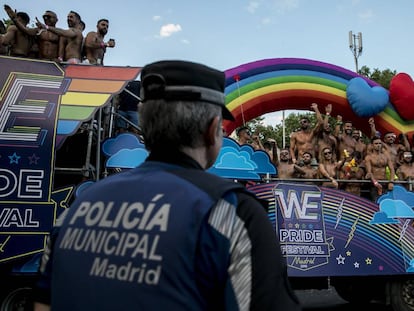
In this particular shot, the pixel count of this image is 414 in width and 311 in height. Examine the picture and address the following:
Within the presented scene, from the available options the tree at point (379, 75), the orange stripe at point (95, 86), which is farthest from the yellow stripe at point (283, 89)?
the tree at point (379, 75)

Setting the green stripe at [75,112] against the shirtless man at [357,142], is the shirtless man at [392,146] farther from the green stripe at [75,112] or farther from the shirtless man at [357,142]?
the green stripe at [75,112]

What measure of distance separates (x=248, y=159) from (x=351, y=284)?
295cm

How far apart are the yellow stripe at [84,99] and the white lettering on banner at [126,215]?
12.9 ft

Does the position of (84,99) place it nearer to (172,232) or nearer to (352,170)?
(172,232)

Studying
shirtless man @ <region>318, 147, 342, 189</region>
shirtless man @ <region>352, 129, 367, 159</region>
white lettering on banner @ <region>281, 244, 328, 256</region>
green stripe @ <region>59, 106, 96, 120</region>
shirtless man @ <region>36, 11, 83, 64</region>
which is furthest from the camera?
shirtless man @ <region>352, 129, 367, 159</region>

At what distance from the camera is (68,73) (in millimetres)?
5113

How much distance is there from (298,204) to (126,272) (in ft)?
17.6

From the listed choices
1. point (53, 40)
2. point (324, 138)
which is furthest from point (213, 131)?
point (324, 138)

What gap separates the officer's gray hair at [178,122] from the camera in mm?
1195

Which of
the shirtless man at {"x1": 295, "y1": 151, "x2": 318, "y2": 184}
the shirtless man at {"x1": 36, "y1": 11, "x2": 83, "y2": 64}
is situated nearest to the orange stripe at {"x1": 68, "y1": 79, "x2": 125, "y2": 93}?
the shirtless man at {"x1": 36, "y1": 11, "x2": 83, "y2": 64}

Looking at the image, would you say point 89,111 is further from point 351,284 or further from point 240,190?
point 351,284

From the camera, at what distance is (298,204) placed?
20.5 feet

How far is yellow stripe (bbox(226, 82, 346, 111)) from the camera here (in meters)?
7.41

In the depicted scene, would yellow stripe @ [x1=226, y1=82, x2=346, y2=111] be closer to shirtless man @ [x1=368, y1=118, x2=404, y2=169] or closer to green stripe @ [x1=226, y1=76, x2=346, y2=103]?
green stripe @ [x1=226, y1=76, x2=346, y2=103]
